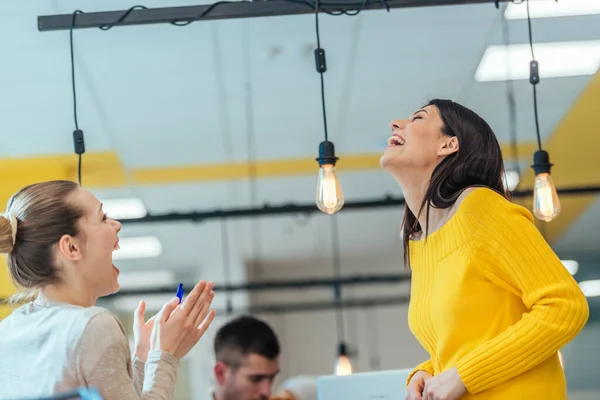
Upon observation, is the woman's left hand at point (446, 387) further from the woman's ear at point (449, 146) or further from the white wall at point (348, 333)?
the white wall at point (348, 333)

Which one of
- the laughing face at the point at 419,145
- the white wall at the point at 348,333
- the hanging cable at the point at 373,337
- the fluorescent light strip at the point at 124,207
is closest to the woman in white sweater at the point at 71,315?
the laughing face at the point at 419,145

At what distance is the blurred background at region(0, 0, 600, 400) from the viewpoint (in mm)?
4590

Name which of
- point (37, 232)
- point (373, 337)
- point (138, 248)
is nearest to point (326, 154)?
point (37, 232)

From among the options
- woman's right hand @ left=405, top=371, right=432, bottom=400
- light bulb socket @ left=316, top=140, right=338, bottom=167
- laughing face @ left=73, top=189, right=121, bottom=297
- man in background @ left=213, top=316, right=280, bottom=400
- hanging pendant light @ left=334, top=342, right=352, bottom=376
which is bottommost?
hanging pendant light @ left=334, top=342, right=352, bottom=376

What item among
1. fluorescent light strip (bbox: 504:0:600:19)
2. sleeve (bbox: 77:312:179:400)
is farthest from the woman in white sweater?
fluorescent light strip (bbox: 504:0:600:19)

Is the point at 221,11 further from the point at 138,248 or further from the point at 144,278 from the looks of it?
the point at 144,278

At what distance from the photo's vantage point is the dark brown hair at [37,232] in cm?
176

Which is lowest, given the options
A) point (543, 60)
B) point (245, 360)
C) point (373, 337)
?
point (373, 337)

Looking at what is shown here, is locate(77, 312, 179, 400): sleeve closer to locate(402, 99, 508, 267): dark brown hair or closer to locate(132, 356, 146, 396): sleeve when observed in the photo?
locate(132, 356, 146, 396): sleeve

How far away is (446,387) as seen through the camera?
1.85 metres

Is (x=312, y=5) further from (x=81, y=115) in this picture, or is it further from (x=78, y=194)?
(x=81, y=115)

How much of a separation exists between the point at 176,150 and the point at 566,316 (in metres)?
5.13

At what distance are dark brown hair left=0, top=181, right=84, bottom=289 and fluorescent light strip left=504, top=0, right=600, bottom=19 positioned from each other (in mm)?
3048

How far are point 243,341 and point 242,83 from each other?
7.10ft
